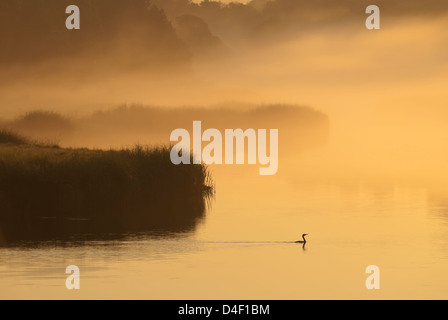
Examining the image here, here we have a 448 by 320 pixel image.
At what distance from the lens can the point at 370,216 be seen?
107ft

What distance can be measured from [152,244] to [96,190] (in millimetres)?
8749

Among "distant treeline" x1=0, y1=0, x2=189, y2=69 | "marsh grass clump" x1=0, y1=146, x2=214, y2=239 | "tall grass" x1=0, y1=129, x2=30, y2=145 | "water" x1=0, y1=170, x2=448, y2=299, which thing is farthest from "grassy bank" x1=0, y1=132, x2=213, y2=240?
"distant treeline" x1=0, y1=0, x2=189, y2=69

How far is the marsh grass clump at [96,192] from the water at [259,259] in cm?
159

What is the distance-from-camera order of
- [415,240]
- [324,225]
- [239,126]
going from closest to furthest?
[415,240], [324,225], [239,126]

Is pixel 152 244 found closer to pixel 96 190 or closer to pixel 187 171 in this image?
pixel 96 190

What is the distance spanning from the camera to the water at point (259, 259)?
1956 cm

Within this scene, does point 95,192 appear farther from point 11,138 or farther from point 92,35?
point 92,35

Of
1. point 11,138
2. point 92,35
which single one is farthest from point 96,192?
point 92,35

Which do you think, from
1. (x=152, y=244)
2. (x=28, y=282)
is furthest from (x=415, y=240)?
(x=28, y=282)

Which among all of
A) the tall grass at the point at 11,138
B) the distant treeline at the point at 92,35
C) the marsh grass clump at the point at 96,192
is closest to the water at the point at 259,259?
the marsh grass clump at the point at 96,192

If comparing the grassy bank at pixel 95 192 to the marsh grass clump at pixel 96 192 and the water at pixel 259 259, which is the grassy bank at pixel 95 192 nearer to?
the marsh grass clump at pixel 96 192

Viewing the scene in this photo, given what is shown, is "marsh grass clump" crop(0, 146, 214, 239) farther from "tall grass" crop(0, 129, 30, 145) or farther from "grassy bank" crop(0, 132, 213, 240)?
"tall grass" crop(0, 129, 30, 145)

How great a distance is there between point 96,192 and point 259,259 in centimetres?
1164

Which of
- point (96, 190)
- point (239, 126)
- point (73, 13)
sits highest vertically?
point (73, 13)
